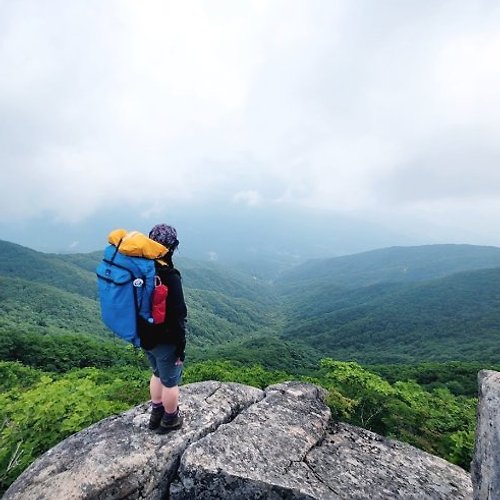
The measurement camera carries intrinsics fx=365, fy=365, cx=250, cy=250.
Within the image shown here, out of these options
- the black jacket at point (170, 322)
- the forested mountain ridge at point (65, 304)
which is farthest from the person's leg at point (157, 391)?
the forested mountain ridge at point (65, 304)

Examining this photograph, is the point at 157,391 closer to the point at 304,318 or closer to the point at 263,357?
the point at 263,357

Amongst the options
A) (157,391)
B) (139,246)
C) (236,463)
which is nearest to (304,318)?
(157,391)

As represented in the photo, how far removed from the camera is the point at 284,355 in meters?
74.0

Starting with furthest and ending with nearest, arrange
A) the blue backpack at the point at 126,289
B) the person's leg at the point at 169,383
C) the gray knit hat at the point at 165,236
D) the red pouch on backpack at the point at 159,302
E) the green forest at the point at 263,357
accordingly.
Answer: the green forest at the point at 263,357 < the person's leg at the point at 169,383 < the gray knit hat at the point at 165,236 < the red pouch on backpack at the point at 159,302 < the blue backpack at the point at 126,289

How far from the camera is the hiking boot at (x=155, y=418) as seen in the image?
728 cm

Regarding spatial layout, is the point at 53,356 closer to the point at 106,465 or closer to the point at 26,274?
the point at 106,465

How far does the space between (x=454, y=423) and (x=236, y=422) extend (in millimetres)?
7487

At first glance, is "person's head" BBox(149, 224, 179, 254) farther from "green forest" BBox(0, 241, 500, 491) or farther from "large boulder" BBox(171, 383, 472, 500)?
"green forest" BBox(0, 241, 500, 491)

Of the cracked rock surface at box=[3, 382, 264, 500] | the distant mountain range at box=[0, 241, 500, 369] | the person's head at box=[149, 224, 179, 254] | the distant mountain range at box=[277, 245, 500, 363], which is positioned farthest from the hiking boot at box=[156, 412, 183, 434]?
the distant mountain range at box=[277, 245, 500, 363]

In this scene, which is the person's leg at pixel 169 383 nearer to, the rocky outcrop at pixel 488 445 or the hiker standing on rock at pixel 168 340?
the hiker standing on rock at pixel 168 340

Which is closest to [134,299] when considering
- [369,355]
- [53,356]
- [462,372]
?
[53,356]

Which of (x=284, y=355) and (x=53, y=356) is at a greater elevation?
(x=53, y=356)

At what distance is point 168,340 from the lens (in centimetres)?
659

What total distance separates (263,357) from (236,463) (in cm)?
6098
